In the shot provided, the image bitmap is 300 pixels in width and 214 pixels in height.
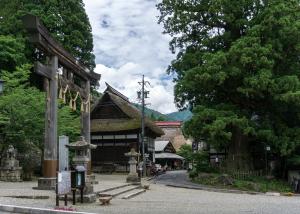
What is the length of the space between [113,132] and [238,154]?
16.8 m

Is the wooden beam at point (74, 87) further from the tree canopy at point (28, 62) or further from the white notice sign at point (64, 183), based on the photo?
the white notice sign at point (64, 183)

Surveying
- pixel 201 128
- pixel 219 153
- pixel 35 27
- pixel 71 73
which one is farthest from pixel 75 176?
pixel 219 153

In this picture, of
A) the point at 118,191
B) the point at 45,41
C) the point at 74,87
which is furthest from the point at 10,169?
the point at 45,41

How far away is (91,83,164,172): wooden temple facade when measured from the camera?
46.7 m

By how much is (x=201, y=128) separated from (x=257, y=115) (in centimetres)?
473

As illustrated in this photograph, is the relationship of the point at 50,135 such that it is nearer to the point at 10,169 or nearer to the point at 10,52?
the point at 10,169

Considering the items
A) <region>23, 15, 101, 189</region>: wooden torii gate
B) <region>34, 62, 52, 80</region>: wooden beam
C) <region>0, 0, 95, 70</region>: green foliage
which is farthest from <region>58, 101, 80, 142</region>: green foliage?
<region>34, 62, 52, 80</region>: wooden beam

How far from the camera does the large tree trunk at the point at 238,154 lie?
1291 inches

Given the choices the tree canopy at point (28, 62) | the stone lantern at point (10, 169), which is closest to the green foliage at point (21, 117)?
the tree canopy at point (28, 62)

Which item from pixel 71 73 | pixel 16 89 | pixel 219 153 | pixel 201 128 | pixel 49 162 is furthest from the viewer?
pixel 219 153

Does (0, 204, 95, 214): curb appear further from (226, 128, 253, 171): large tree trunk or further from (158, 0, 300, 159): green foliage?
(226, 128, 253, 171): large tree trunk

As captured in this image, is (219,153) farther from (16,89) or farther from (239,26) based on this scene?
(16,89)

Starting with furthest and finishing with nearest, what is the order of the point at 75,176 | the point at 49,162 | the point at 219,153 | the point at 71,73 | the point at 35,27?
the point at 219,153, the point at 71,73, the point at 49,162, the point at 35,27, the point at 75,176

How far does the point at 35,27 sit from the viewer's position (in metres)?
19.1
